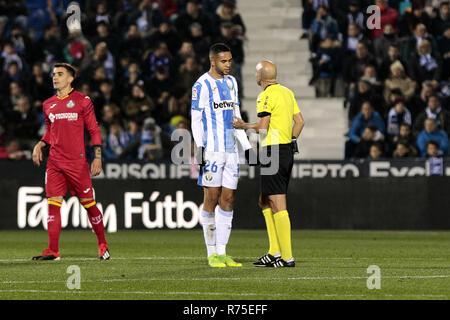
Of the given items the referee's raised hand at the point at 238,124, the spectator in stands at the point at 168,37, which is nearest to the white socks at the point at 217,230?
the referee's raised hand at the point at 238,124

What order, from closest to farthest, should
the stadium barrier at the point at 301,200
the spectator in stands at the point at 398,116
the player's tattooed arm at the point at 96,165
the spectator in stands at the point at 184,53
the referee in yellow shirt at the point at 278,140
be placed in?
the referee in yellow shirt at the point at 278,140
the player's tattooed arm at the point at 96,165
the stadium barrier at the point at 301,200
the spectator in stands at the point at 398,116
the spectator in stands at the point at 184,53

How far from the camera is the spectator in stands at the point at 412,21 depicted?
25.1m

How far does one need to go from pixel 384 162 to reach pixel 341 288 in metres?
10.5

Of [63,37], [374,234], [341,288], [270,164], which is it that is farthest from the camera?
[63,37]

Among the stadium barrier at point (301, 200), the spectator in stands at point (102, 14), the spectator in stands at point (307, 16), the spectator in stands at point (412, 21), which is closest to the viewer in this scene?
the stadium barrier at point (301, 200)

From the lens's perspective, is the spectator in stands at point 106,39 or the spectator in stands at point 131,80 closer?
the spectator in stands at point 131,80

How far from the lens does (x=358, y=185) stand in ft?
→ 66.9

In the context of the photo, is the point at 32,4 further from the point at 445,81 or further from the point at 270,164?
the point at 270,164

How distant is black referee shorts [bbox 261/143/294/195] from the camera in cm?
1227

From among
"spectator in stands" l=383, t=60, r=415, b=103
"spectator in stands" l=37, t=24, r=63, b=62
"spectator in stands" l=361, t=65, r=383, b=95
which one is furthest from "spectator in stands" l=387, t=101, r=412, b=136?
"spectator in stands" l=37, t=24, r=63, b=62

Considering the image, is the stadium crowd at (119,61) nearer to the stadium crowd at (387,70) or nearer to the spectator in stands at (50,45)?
the spectator in stands at (50,45)

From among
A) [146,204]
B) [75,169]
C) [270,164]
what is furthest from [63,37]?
[270,164]

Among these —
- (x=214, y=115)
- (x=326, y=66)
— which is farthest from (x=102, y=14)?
A: (x=214, y=115)

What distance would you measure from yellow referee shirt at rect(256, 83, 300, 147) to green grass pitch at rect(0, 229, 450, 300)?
144cm
